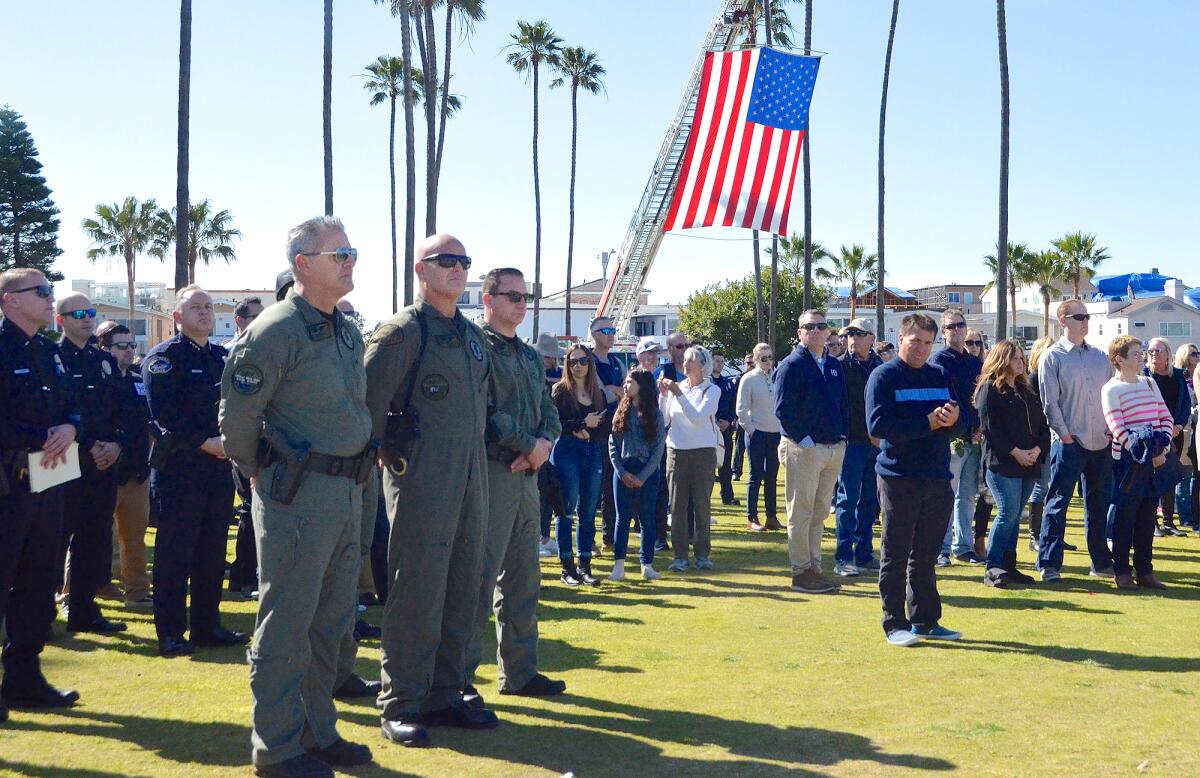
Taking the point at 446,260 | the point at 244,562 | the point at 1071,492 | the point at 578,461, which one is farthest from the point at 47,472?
the point at 1071,492

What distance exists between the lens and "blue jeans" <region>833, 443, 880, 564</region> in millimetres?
10836

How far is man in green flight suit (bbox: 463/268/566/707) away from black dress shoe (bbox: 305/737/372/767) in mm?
849

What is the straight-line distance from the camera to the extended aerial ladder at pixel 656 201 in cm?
→ 2672

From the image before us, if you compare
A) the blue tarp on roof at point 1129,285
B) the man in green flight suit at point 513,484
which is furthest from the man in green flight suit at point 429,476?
the blue tarp on roof at point 1129,285

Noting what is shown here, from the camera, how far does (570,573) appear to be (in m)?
10.3

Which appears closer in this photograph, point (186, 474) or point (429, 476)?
point (429, 476)

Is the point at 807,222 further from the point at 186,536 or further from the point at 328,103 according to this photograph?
the point at 186,536

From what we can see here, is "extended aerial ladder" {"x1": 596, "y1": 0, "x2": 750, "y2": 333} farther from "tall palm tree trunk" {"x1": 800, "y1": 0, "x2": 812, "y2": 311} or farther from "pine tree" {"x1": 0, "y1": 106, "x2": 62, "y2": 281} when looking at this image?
"pine tree" {"x1": 0, "y1": 106, "x2": 62, "y2": 281}

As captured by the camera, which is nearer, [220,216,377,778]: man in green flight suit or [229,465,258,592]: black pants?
[220,216,377,778]: man in green flight suit

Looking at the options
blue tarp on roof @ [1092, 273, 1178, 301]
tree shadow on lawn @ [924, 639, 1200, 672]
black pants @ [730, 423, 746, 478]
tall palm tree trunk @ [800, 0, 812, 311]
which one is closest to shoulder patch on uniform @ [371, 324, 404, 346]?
tree shadow on lawn @ [924, 639, 1200, 672]

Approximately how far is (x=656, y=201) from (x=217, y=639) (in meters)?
21.1

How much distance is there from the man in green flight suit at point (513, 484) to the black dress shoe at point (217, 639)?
6.99ft

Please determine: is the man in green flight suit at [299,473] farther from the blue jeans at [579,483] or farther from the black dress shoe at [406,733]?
the blue jeans at [579,483]

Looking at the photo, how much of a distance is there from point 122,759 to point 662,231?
23.2 m
